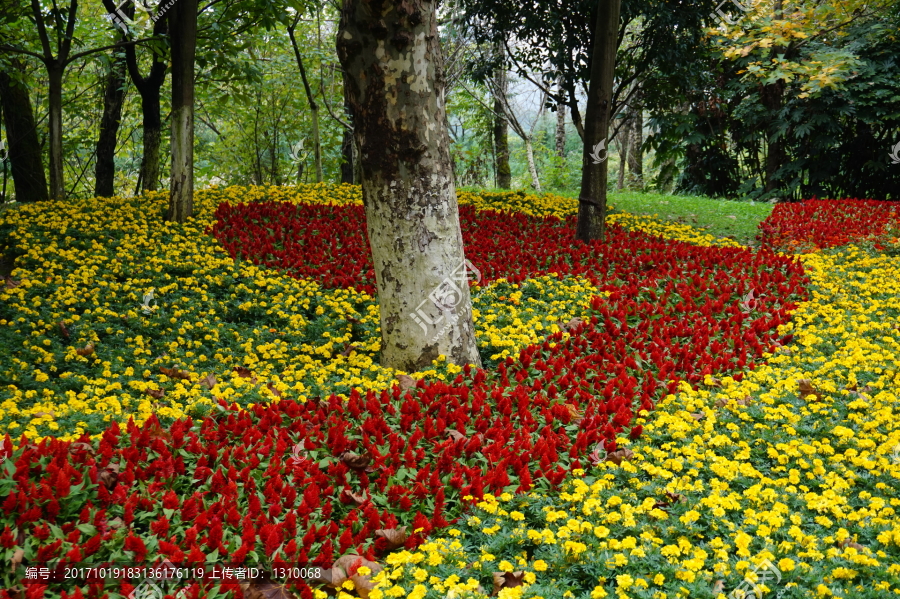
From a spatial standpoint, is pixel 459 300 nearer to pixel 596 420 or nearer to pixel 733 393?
pixel 596 420

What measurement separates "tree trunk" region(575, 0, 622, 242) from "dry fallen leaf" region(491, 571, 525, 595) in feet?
Result: 23.6

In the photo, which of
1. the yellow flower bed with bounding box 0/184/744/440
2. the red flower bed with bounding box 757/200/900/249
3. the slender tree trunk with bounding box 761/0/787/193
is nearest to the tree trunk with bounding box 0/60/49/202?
the yellow flower bed with bounding box 0/184/744/440

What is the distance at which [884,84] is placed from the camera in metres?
15.0

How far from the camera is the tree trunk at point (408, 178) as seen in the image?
4910 mm

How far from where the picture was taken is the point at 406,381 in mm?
5043

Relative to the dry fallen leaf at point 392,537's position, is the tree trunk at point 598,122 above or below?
above

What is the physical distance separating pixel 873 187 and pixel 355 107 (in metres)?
15.9

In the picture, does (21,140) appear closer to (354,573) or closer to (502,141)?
(354,573)

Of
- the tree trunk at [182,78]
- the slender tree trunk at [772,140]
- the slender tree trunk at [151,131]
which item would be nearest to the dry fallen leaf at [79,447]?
the tree trunk at [182,78]

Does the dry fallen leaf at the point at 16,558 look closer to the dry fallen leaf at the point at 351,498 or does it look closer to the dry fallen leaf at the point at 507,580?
the dry fallen leaf at the point at 351,498

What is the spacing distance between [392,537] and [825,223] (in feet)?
34.9

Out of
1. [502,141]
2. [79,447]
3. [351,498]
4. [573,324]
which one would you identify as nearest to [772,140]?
[502,141]

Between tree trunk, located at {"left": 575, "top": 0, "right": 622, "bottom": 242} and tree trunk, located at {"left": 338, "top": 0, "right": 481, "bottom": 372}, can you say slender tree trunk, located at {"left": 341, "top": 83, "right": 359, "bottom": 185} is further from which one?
tree trunk, located at {"left": 338, "top": 0, "right": 481, "bottom": 372}

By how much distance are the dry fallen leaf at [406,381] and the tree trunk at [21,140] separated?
10672 mm
